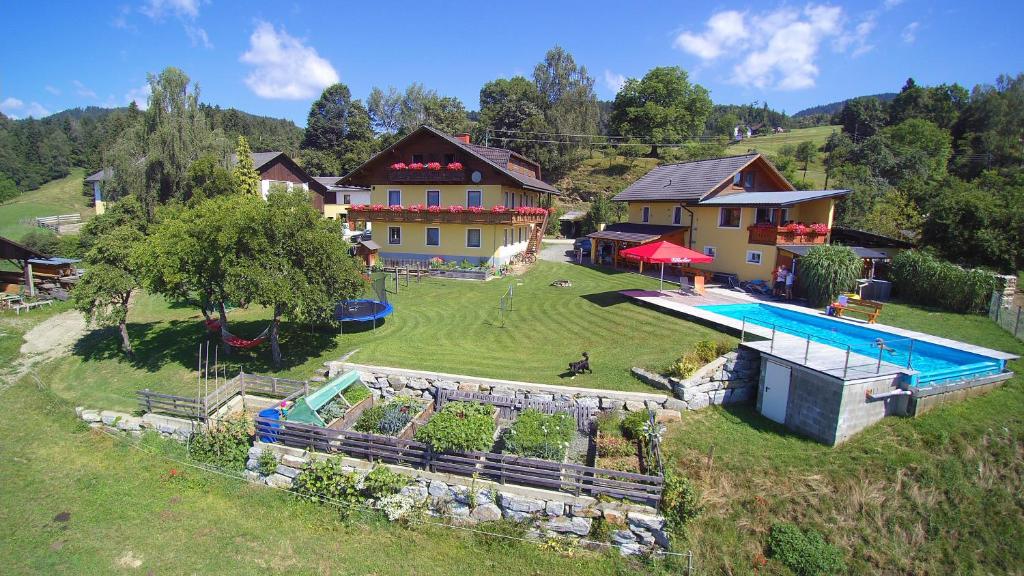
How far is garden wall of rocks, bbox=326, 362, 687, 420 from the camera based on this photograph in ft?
46.9

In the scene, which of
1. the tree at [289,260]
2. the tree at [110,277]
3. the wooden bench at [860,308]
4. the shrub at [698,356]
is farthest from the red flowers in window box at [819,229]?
the tree at [110,277]

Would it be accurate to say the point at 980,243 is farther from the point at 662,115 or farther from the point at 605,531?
the point at 662,115

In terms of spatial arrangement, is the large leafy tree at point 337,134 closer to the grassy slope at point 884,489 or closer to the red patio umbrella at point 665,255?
the red patio umbrella at point 665,255

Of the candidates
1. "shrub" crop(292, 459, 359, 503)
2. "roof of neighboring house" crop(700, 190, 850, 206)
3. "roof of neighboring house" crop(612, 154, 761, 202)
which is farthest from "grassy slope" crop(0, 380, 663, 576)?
"roof of neighboring house" crop(612, 154, 761, 202)

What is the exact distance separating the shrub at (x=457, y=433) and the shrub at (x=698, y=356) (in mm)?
6109

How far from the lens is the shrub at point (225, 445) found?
1359 centimetres

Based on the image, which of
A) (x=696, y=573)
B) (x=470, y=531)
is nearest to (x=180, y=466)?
(x=470, y=531)

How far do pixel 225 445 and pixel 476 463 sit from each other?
7478 millimetres

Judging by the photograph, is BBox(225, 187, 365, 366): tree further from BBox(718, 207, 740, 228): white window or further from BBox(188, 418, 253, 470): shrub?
BBox(718, 207, 740, 228): white window

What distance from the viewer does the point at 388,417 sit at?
14.2 metres

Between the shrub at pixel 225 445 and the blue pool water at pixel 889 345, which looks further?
the blue pool water at pixel 889 345

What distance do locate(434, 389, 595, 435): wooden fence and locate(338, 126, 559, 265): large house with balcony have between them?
17979 mm

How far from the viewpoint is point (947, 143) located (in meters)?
66.9

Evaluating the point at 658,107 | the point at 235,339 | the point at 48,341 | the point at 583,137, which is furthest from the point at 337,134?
the point at 235,339
